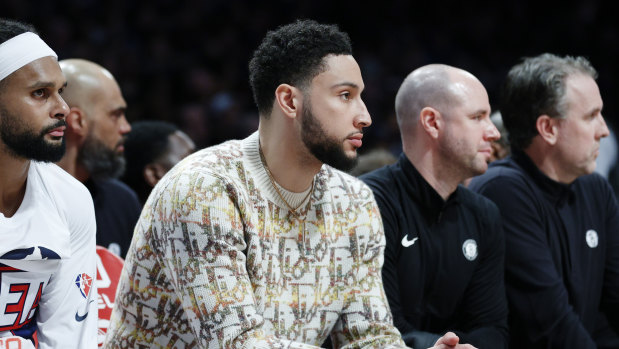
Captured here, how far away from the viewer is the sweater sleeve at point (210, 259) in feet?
7.52

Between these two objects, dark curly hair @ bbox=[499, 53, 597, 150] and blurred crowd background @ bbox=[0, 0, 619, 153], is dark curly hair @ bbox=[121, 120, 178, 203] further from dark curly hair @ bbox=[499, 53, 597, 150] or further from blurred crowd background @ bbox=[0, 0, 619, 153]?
blurred crowd background @ bbox=[0, 0, 619, 153]

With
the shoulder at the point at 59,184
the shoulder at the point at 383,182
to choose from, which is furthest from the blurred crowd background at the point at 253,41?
the shoulder at the point at 59,184

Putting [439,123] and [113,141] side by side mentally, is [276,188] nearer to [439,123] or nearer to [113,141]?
[439,123]

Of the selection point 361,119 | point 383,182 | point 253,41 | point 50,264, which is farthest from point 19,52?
point 253,41

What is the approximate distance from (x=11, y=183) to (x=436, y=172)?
64.0 inches

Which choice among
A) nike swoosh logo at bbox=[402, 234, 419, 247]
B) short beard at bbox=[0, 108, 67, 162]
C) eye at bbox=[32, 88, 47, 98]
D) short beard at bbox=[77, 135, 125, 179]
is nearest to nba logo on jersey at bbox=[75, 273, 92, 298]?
short beard at bbox=[0, 108, 67, 162]

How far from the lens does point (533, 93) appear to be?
3.64 m

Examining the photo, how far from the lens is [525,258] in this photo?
3.39 metres

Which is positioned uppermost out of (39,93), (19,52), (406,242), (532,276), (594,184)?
(19,52)

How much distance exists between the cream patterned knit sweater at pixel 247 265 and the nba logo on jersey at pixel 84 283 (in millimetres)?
106

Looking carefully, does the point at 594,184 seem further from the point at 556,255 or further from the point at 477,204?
the point at 477,204

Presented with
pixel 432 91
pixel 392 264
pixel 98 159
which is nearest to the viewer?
pixel 392 264

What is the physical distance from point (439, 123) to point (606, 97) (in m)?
5.17

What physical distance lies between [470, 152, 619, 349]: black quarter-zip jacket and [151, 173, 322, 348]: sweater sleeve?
4.60ft
